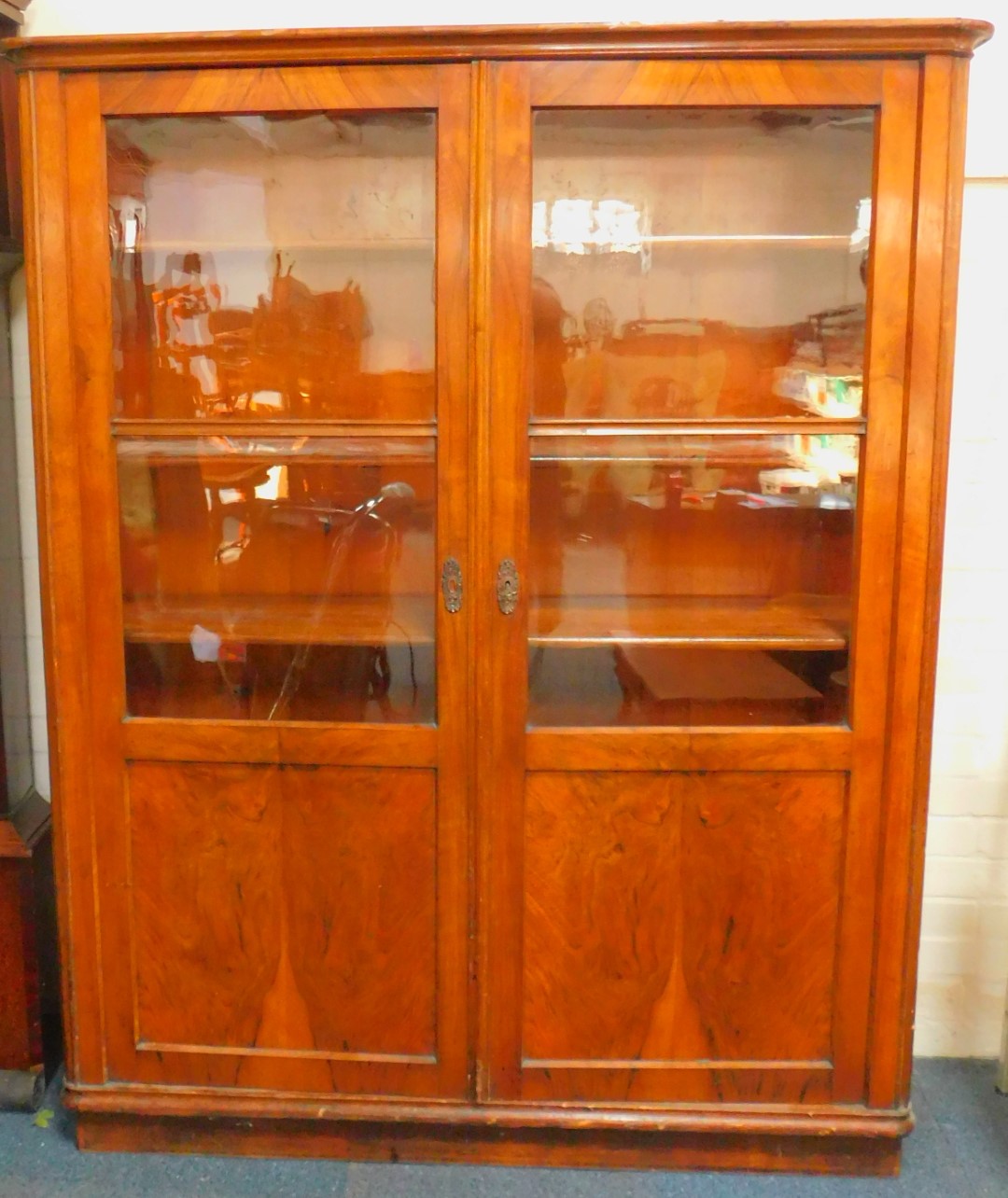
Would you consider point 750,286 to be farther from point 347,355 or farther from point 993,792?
point 993,792

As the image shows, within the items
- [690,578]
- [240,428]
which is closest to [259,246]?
[240,428]

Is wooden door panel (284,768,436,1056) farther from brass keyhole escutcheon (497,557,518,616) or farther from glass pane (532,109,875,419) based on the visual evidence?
glass pane (532,109,875,419)

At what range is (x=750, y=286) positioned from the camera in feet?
5.45

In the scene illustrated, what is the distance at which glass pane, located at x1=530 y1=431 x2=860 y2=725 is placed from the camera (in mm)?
1638

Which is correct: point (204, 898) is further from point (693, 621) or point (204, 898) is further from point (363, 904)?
point (693, 621)

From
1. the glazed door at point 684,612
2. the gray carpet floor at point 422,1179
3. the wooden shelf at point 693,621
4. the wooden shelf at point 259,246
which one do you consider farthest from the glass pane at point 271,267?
the gray carpet floor at point 422,1179

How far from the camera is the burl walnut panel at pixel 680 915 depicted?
1.65 metres

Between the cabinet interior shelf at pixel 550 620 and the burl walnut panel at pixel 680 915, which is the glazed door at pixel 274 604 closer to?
the cabinet interior shelf at pixel 550 620

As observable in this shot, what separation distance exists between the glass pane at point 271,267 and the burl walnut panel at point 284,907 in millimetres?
621

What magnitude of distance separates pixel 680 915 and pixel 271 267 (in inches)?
50.2

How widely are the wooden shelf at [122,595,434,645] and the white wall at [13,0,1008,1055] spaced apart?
531mm

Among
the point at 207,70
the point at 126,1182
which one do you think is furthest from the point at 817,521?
the point at 126,1182

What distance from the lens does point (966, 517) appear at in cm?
192

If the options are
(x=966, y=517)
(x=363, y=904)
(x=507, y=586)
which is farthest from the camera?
(x=966, y=517)
